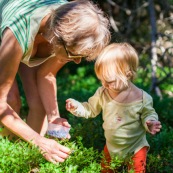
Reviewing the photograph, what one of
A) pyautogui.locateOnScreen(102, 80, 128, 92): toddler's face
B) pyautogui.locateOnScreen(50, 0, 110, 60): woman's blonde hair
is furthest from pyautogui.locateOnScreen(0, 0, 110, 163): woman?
pyautogui.locateOnScreen(102, 80, 128, 92): toddler's face

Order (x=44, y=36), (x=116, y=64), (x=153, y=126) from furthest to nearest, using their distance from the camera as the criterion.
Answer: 1. (x=44, y=36)
2. (x=116, y=64)
3. (x=153, y=126)

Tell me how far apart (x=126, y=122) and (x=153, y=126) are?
0.80ft

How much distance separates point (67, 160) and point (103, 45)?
0.90 meters

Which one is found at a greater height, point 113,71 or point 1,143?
point 113,71

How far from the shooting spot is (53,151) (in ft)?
11.1

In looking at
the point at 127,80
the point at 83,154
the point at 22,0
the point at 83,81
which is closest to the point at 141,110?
the point at 127,80

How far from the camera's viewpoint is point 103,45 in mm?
3645

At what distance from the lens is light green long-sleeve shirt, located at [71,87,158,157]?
11.6 ft

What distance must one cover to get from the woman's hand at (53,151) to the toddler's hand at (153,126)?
0.59 meters

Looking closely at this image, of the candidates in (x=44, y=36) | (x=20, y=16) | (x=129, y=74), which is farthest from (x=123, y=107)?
(x=20, y=16)

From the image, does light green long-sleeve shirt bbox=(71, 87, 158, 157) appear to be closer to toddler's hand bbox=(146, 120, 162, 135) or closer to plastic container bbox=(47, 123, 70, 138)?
toddler's hand bbox=(146, 120, 162, 135)

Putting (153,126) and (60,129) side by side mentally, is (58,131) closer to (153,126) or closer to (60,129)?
(60,129)

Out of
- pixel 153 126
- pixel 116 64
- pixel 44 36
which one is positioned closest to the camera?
pixel 153 126

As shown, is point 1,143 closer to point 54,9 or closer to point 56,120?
point 56,120
